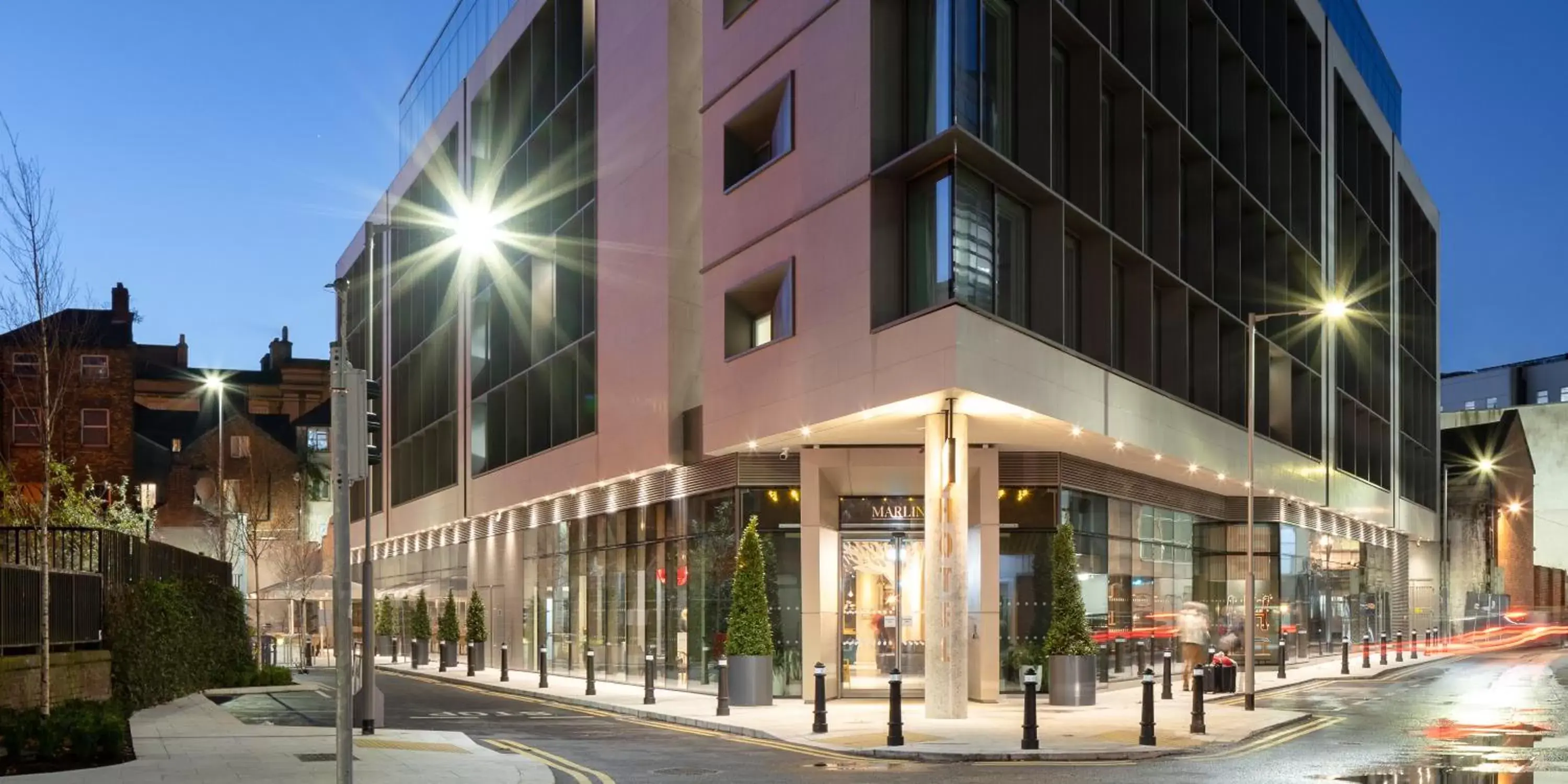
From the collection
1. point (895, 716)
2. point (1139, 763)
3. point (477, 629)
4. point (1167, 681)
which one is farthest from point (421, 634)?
point (1139, 763)

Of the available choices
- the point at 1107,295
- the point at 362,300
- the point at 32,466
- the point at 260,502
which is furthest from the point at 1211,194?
the point at 260,502

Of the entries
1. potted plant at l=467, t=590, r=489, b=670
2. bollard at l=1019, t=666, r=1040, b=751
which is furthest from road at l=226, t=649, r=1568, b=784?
potted plant at l=467, t=590, r=489, b=670

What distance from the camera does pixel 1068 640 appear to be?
28.4 metres

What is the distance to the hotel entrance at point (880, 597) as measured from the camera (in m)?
29.9

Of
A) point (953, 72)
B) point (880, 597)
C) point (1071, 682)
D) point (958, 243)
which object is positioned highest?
point (953, 72)

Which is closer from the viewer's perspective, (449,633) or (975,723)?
(975,723)

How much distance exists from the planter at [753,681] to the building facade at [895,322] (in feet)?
5.87

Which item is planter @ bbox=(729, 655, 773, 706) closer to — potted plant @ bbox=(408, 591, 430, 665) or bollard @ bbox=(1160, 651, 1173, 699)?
bollard @ bbox=(1160, 651, 1173, 699)

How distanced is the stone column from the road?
428 centimetres

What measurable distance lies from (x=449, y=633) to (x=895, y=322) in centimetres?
2993

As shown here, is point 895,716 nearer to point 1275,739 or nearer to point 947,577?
point 947,577

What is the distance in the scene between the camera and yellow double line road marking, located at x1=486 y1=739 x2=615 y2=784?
1684cm

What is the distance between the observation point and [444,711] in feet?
93.0

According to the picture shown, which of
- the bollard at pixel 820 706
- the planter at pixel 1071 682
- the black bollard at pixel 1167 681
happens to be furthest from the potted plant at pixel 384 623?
the bollard at pixel 820 706
